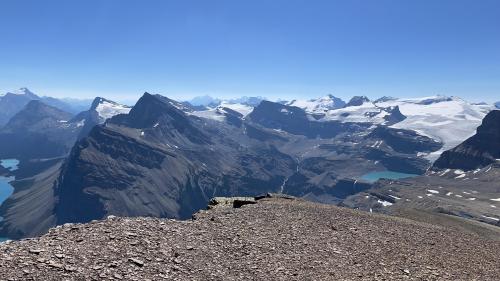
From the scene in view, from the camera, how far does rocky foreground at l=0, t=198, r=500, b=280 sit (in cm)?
2253

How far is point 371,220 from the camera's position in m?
41.5

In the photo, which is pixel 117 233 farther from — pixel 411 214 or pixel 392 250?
pixel 411 214

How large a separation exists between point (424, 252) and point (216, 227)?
15.1 metres

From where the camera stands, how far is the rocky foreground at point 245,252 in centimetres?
2253

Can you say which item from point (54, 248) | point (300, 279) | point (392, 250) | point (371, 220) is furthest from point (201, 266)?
point (371, 220)

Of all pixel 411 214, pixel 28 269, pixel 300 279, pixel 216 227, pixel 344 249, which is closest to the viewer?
pixel 28 269

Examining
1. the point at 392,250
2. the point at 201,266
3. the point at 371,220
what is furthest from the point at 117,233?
the point at 371,220

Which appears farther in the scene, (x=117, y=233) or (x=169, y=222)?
(x=169, y=222)

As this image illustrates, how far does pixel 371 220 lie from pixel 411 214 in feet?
66.8

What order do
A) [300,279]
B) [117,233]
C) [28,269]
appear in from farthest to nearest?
[117,233] → [300,279] → [28,269]

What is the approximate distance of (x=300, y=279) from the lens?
81.3 feet

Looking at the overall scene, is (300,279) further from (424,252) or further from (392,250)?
(424,252)

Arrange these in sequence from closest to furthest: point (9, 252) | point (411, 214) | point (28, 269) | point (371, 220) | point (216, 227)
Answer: point (28, 269) < point (9, 252) < point (216, 227) < point (371, 220) < point (411, 214)

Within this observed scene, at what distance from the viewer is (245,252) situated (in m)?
28.2
